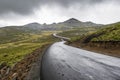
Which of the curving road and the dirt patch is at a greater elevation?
the curving road

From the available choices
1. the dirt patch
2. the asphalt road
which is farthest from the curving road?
the dirt patch

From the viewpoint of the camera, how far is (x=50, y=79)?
13227 millimetres

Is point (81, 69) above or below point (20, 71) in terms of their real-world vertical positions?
above

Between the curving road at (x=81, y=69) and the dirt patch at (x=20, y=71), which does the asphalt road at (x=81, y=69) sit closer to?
the curving road at (x=81, y=69)

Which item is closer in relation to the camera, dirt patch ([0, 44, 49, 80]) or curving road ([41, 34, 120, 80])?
curving road ([41, 34, 120, 80])

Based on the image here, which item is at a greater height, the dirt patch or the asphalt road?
the asphalt road

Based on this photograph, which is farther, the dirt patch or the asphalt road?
the dirt patch

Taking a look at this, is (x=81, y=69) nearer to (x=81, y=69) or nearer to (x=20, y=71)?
(x=81, y=69)

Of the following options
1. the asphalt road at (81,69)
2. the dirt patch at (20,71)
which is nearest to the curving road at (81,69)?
the asphalt road at (81,69)

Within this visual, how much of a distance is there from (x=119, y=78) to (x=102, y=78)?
107cm

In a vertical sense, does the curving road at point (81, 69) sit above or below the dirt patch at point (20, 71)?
above

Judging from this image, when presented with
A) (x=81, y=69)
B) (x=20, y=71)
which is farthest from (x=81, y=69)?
(x=20, y=71)

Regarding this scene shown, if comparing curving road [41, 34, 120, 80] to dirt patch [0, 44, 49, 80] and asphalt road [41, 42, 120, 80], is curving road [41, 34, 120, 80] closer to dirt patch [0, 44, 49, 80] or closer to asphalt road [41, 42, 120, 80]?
asphalt road [41, 42, 120, 80]

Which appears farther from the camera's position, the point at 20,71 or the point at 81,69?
the point at 20,71
